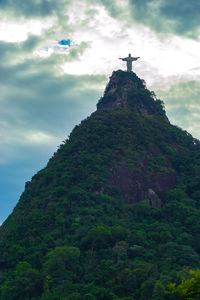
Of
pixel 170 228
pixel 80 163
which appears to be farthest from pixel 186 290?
pixel 80 163

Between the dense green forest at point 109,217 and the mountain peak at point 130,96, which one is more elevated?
the mountain peak at point 130,96

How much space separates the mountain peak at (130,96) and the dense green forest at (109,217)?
3233 mm

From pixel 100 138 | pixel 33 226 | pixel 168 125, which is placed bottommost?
pixel 33 226

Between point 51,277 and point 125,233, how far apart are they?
11.9m

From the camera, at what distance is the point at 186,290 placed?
17250 mm

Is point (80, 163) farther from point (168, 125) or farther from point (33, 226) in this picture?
point (168, 125)

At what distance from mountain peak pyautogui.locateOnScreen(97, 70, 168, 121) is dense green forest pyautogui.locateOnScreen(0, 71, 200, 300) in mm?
3233

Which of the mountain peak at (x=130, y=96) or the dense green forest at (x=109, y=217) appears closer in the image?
the dense green forest at (x=109, y=217)

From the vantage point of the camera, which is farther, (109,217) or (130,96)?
(130,96)

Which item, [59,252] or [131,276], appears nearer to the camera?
[131,276]

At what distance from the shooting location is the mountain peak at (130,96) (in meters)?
91.7

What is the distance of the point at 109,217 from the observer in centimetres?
5603

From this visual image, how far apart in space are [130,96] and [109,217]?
141 feet

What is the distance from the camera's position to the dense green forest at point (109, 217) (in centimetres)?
4178
